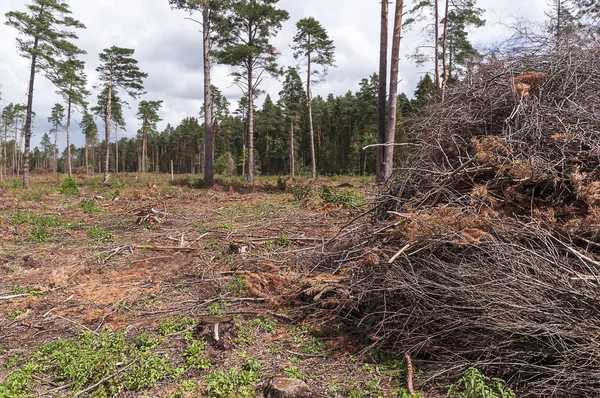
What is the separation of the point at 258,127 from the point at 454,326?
1881 inches

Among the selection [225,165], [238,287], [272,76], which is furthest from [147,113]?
[238,287]

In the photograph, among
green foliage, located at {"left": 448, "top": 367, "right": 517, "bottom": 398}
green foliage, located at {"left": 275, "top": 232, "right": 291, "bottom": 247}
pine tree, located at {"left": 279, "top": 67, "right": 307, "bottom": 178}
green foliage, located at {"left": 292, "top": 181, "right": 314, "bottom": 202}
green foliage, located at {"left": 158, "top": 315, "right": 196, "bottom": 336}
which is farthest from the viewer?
pine tree, located at {"left": 279, "top": 67, "right": 307, "bottom": 178}

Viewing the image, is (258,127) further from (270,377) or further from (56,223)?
(270,377)

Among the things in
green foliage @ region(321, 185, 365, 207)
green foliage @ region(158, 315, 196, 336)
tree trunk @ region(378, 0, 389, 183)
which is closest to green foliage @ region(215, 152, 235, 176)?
green foliage @ region(321, 185, 365, 207)

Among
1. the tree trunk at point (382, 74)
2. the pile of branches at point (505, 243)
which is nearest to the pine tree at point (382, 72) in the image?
the tree trunk at point (382, 74)

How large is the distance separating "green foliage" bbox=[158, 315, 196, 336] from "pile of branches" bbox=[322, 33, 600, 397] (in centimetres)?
152

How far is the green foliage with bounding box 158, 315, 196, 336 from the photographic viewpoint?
3.45m

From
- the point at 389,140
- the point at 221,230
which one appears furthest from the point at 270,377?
the point at 389,140

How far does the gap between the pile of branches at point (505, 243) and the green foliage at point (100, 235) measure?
488 centimetres

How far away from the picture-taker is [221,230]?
24.2 feet

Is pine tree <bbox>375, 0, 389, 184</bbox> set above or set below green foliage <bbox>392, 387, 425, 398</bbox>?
Answer: above

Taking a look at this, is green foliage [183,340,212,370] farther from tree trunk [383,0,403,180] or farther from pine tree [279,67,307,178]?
pine tree [279,67,307,178]

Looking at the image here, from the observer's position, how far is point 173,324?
3586 mm

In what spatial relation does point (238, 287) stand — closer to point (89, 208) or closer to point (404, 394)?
point (404, 394)
